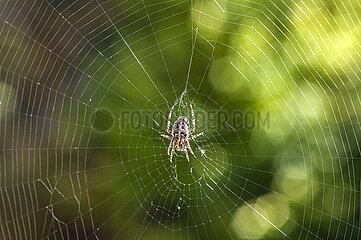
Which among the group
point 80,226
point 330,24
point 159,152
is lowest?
point 80,226

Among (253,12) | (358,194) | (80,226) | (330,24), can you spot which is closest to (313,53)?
(330,24)

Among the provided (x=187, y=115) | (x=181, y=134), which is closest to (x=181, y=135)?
(x=181, y=134)

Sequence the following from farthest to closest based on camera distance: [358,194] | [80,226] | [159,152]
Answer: [80,226] → [159,152] → [358,194]

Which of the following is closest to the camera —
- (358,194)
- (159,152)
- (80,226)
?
(358,194)

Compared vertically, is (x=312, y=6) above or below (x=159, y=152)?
above

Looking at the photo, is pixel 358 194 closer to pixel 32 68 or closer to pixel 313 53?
pixel 313 53

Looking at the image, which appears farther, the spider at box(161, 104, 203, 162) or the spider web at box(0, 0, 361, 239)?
the spider at box(161, 104, 203, 162)
